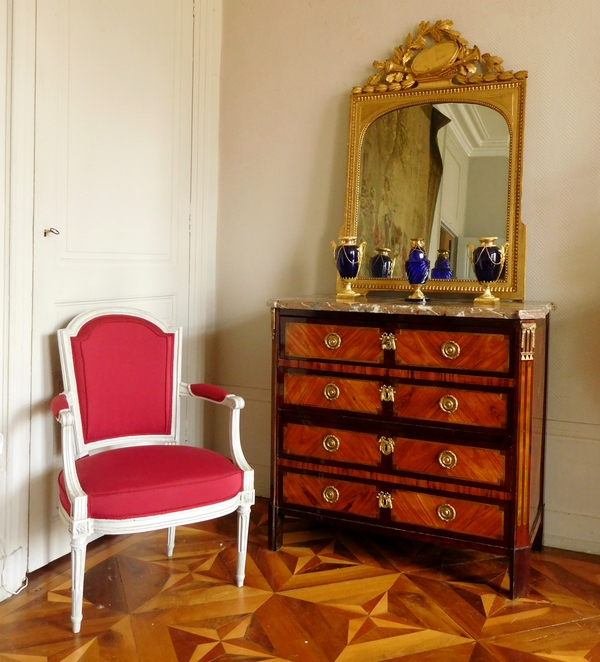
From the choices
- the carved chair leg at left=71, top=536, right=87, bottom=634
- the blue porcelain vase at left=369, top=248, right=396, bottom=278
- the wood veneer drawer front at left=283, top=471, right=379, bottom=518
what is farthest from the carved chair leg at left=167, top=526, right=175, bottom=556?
the blue porcelain vase at left=369, top=248, right=396, bottom=278

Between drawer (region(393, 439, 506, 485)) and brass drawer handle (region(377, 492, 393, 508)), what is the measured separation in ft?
0.39

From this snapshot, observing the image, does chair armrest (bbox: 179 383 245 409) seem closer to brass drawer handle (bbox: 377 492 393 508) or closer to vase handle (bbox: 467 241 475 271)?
brass drawer handle (bbox: 377 492 393 508)

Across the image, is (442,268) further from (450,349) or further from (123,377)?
(123,377)

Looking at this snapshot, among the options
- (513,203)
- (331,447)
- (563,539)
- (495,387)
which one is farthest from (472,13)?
(563,539)

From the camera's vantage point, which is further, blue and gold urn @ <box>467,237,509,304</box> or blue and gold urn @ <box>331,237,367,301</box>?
blue and gold urn @ <box>331,237,367,301</box>

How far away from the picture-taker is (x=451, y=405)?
2.47 m

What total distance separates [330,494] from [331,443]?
204 mm

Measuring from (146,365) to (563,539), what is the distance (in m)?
1.88

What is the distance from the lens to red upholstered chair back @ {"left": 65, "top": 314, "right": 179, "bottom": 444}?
2.51m

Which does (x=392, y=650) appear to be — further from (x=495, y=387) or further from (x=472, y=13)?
(x=472, y=13)

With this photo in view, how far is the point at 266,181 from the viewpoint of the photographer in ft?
11.1

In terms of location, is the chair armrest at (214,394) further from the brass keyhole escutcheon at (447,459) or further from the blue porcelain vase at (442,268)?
the blue porcelain vase at (442,268)

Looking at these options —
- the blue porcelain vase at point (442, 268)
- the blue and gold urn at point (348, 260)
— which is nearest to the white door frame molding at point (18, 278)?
the blue and gold urn at point (348, 260)

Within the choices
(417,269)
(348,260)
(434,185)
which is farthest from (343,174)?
(417,269)
